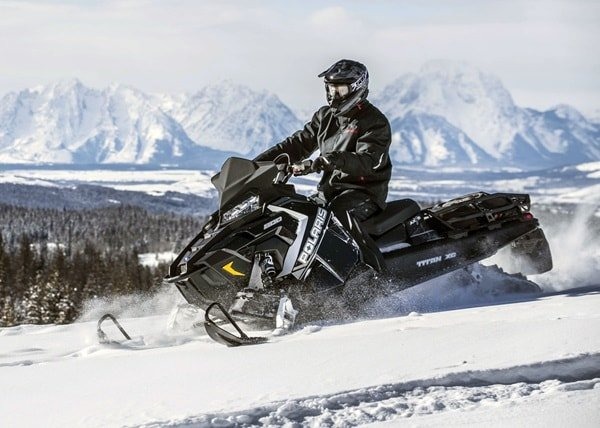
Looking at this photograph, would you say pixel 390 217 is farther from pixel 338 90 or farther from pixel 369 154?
pixel 338 90

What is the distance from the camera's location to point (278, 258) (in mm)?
7328

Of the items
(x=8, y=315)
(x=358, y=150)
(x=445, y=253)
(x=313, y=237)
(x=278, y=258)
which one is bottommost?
(x=8, y=315)

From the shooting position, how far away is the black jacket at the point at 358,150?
7.70 metres

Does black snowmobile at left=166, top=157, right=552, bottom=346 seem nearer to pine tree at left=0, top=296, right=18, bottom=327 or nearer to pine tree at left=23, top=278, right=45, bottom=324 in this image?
pine tree at left=23, top=278, right=45, bottom=324

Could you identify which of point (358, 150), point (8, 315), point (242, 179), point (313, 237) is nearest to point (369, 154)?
point (358, 150)

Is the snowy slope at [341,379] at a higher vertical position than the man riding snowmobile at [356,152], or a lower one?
lower

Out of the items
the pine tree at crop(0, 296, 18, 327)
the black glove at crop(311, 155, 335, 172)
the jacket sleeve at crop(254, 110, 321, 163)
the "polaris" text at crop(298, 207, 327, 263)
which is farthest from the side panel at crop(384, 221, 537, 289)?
the pine tree at crop(0, 296, 18, 327)

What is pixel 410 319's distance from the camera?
718 cm

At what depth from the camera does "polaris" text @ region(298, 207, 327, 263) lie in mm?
7430

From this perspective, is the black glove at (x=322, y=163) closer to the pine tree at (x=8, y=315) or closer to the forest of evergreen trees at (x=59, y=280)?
the forest of evergreen trees at (x=59, y=280)

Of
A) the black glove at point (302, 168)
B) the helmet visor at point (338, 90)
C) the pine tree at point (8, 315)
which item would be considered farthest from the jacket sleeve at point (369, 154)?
the pine tree at point (8, 315)

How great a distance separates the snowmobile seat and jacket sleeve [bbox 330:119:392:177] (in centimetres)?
48

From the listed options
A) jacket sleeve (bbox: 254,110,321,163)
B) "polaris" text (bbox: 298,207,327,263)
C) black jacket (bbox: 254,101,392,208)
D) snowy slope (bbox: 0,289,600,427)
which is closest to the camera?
snowy slope (bbox: 0,289,600,427)

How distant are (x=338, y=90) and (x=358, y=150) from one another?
64 cm
